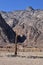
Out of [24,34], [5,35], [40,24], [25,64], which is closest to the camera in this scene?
[25,64]

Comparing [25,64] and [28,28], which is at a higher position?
[28,28]

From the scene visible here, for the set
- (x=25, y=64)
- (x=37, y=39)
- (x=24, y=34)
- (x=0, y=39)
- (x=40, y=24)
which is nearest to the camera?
(x=25, y=64)

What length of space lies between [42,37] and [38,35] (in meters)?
4.95

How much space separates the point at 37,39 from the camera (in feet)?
454

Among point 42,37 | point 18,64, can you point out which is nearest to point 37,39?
point 42,37

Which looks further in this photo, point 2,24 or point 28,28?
point 28,28

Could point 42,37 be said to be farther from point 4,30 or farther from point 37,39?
point 4,30

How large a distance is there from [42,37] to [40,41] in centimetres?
957

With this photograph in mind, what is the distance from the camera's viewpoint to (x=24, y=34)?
532ft

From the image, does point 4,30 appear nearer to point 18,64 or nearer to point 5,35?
point 5,35

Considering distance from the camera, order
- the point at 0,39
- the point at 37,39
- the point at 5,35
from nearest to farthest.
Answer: the point at 0,39, the point at 5,35, the point at 37,39

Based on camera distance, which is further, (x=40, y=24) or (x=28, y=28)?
(x=40, y=24)

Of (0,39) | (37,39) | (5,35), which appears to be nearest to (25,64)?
(0,39)

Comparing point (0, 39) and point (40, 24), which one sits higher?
point (40, 24)
